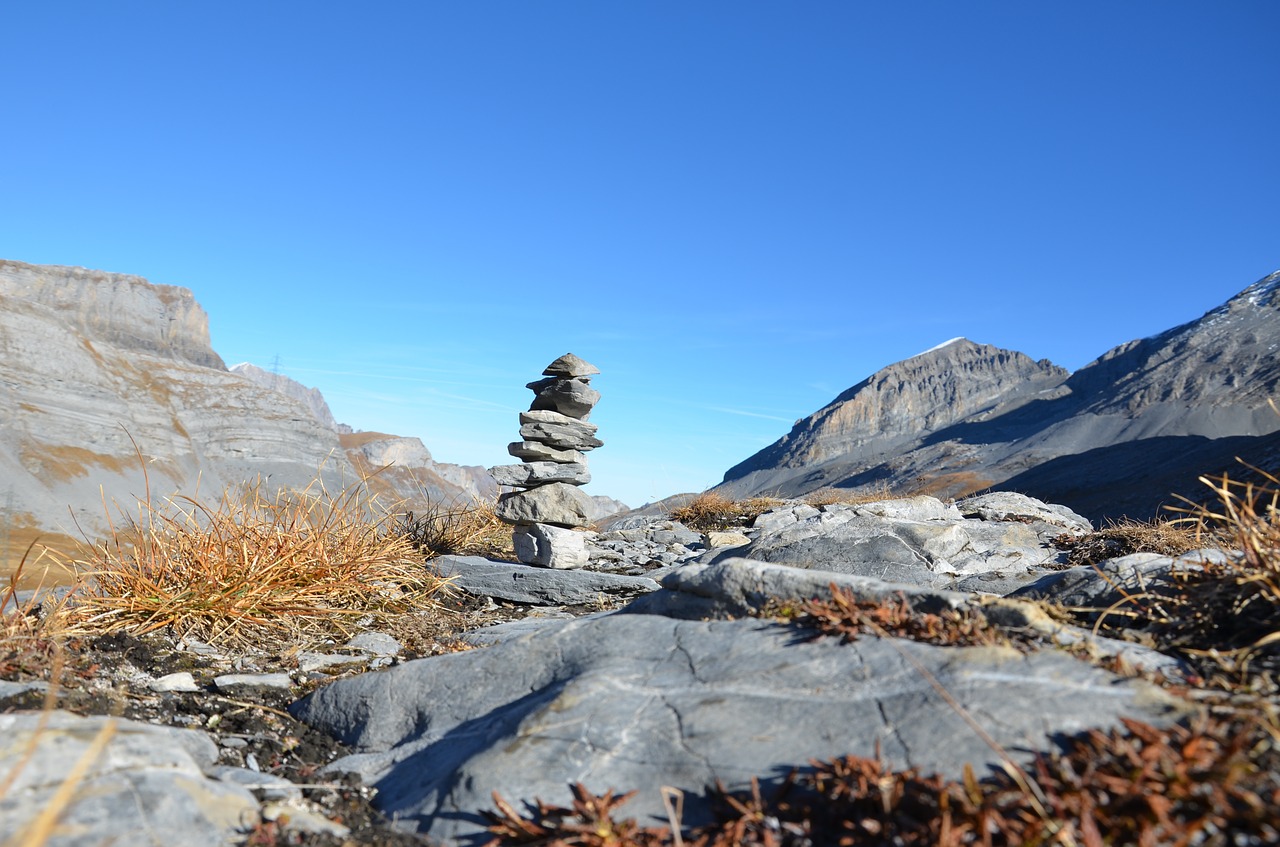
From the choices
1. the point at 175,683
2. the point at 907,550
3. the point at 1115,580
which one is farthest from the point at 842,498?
the point at 175,683

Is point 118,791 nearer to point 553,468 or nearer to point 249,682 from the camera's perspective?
point 249,682

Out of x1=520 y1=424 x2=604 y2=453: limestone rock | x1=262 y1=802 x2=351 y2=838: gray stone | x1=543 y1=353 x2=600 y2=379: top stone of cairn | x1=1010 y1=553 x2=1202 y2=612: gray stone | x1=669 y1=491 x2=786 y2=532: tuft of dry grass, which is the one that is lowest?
x1=262 y1=802 x2=351 y2=838: gray stone

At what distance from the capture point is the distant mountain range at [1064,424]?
5500 centimetres

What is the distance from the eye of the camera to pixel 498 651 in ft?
14.9

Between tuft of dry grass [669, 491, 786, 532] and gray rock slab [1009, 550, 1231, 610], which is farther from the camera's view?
tuft of dry grass [669, 491, 786, 532]

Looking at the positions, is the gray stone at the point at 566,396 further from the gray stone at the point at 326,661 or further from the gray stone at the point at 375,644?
the gray stone at the point at 326,661

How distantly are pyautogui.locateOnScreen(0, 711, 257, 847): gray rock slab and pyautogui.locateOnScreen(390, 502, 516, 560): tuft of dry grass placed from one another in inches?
286

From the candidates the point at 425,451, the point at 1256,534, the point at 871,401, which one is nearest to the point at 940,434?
the point at 871,401

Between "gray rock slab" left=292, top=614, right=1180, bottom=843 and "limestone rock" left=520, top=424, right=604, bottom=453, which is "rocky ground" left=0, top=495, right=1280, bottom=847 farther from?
"limestone rock" left=520, top=424, right=604, bottom=453

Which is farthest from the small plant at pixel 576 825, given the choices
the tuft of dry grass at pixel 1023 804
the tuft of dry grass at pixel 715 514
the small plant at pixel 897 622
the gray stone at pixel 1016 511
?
the tuft of dry grass at pixel 715 514

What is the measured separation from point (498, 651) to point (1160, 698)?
3328 millimetres

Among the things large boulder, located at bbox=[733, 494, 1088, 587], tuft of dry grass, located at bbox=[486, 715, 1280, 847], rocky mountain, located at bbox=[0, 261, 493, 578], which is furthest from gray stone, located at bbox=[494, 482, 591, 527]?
rocky mountain, located at bbox=[0, 261, 493, 578]

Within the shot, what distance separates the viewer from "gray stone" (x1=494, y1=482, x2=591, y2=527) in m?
10.7

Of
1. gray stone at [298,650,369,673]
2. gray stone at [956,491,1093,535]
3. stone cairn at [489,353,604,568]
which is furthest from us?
gray stone at [956,491,1093,535]
